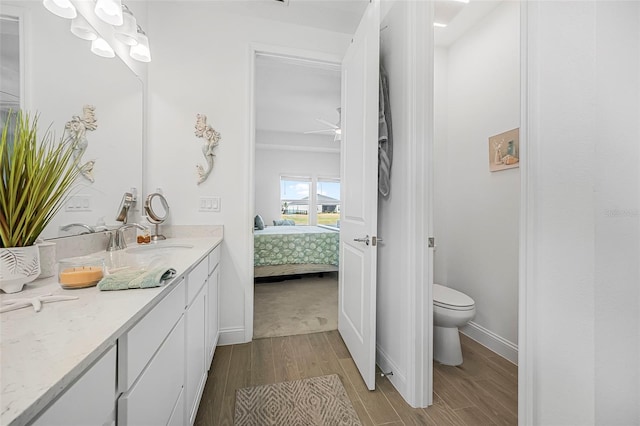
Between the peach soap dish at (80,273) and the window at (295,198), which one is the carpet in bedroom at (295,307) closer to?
the peach soap dish at (80,273)

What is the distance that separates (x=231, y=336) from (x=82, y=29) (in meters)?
2.13

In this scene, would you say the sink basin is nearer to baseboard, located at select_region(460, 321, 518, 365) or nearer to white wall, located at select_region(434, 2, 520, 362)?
white wall, located at select_region(434, 2, 520, 362)

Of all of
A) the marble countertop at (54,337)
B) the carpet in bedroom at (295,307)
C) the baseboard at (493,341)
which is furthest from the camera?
the carpet in bedroom at (295,307)

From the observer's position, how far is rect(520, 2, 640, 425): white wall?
25.2 inches

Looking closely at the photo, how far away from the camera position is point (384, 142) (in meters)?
1.65

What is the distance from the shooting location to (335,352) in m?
1.93

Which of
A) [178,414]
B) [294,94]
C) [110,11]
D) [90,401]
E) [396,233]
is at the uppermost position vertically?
[294,94]

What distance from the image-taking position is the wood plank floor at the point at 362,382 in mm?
1327

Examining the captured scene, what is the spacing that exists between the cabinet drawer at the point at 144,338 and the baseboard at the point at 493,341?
221 cm

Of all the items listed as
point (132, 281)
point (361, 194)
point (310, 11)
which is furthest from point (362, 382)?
point (310, 11)

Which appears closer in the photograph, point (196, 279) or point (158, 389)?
point (158, 389)

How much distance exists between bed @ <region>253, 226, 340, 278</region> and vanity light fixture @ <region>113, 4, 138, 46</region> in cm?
251

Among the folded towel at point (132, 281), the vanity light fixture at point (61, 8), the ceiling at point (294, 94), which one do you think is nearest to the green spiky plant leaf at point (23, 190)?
the folded towel at point (132, 281)

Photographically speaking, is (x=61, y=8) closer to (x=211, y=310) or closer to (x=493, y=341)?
(x=211, y=310)
